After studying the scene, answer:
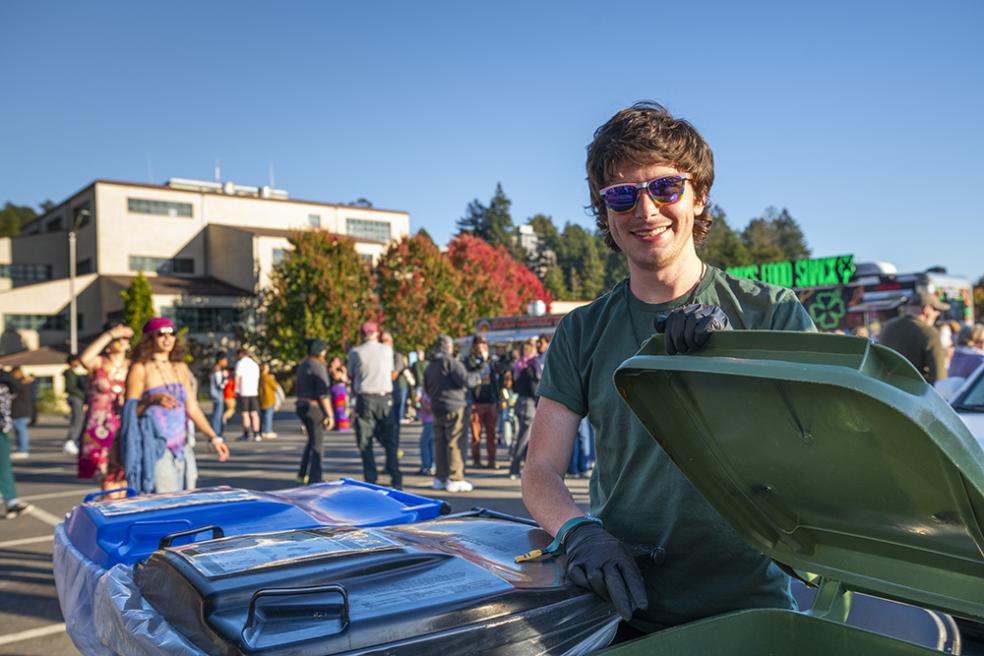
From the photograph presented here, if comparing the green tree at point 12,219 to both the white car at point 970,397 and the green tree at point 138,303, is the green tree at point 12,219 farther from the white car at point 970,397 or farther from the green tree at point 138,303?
the white car at point 970,397

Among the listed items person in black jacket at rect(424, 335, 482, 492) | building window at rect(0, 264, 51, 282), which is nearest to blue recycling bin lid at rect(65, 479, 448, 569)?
person in black jacket at rect(424, 335, 482, 492)

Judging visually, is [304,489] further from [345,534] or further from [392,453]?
[392,453]

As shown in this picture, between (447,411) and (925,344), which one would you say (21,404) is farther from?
(925,344)

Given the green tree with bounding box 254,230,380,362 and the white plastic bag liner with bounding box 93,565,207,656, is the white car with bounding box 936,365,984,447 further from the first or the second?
the green tree with bounding box 254,230,380,362

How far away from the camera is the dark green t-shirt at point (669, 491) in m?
1.78

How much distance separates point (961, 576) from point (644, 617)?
72cm

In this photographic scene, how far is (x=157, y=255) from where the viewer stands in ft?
135

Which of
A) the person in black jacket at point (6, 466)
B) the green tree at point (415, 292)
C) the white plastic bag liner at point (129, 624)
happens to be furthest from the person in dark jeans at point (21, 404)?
the green tree at point (415, 292)

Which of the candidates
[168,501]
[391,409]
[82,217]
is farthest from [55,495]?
[82,217]

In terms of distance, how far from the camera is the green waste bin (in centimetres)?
118

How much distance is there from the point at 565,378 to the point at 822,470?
27.5 inches

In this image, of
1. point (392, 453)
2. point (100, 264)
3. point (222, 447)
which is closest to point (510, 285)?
point (100, 264)

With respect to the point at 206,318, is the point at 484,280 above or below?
above

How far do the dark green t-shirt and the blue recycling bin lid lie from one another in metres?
1.13
